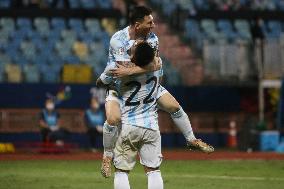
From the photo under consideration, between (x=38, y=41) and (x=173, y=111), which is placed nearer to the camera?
(x=173, y=111)

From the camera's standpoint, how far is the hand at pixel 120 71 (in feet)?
29.6

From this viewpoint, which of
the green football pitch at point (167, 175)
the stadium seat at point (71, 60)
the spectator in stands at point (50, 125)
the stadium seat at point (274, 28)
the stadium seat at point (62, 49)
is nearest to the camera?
the green football pitch at point (167, 175)

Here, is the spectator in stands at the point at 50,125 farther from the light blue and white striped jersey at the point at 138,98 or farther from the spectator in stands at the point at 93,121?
the light blue and white striped jersey at the point at 138,98

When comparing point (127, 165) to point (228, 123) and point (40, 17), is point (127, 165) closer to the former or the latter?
point (228, 123)

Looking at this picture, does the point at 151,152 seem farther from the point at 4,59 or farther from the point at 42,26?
the point at 42,26

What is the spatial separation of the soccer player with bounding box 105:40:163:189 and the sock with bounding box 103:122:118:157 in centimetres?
18

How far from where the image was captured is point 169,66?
2503 cm

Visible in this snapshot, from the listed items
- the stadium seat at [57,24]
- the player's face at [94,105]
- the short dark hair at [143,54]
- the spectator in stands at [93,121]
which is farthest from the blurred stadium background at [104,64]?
the short dark hair at [143,54]

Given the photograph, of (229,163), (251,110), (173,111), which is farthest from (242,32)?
(173,111)

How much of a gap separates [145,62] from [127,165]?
123 centimetres

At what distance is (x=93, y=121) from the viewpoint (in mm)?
22391

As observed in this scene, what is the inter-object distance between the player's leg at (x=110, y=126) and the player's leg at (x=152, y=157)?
379 mm

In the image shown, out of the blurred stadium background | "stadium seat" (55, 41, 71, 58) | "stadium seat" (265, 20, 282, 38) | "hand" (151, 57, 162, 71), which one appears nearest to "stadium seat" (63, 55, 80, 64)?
the blurred stadium background

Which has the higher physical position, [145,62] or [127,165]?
[145,62]
